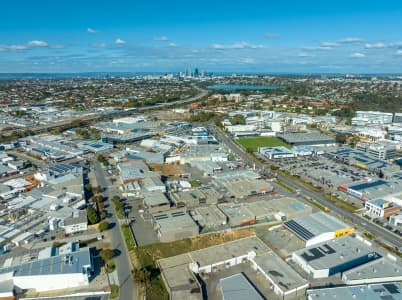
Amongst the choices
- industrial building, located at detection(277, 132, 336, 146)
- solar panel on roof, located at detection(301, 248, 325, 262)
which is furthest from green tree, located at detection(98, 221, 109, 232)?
industrial building, located at detection(277, 132, 336, 146)

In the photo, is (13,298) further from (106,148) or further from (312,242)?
(106,148)

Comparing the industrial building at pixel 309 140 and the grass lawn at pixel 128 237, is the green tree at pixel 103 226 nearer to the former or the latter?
the grass lawn at pixel 128 237

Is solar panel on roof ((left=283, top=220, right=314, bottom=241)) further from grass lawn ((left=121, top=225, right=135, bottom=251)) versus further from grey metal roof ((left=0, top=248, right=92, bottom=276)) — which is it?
grey metal roof ((left=0, top=248, right=92, bottom=276))

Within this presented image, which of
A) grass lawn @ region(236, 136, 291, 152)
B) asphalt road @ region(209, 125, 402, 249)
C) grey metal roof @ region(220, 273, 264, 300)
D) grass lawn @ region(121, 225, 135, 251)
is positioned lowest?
grass lawn @ region(121, 225, 135, 251)

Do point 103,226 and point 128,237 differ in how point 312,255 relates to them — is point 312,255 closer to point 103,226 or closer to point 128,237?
point 128,237

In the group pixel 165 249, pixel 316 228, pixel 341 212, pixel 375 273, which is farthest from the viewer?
pixel 341 212

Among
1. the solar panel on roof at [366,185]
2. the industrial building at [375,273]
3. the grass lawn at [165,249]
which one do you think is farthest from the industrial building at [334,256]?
the solar panel on roof at [366,185]

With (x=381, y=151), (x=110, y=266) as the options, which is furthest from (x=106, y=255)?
(x=381, y=151)
